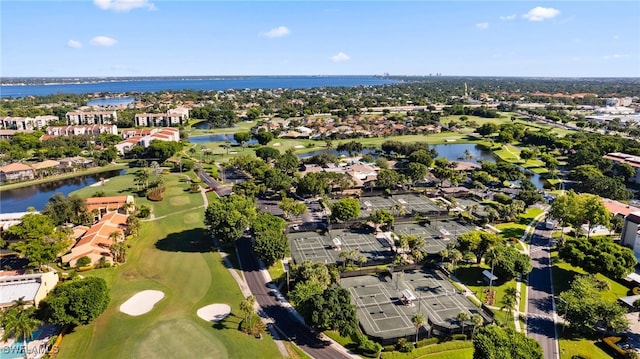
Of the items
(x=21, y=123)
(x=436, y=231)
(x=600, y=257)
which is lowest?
(x=436, y=231)

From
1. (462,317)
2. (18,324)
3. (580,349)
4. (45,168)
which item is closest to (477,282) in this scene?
(462,317)

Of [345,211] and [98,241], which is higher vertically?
[345,211]

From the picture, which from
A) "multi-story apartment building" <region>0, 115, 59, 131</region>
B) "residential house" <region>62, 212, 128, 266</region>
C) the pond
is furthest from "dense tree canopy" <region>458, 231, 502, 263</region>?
"multi-story apartment building" <region>0, 115, 59, 131</region>

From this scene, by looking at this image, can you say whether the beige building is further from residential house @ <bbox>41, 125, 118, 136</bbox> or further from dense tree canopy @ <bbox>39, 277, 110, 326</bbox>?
residential house @ <bbox>41, 125, 118, 136</bbox>

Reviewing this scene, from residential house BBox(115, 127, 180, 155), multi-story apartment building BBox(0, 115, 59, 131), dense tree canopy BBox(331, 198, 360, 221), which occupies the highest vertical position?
multi-story apartment building BBox(0, 115, 59, 131)

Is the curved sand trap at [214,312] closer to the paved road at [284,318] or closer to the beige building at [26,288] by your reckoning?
the paved road at [284,318]

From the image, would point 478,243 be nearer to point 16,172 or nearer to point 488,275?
point 488,275

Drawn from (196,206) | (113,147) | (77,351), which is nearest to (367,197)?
(196,206)
